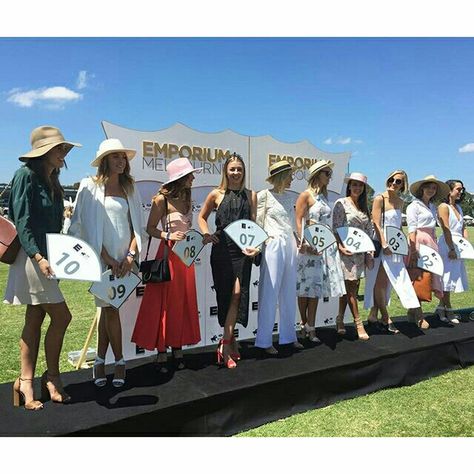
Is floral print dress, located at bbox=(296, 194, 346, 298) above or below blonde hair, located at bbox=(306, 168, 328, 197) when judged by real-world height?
below

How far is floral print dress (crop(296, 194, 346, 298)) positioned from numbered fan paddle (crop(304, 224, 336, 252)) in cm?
11

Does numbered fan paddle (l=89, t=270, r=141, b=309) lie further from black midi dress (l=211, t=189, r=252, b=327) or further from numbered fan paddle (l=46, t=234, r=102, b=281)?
black midi dress (l=211, t=189, r=252, b=327)

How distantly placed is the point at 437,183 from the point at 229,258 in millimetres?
2748

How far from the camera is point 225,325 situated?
354cm

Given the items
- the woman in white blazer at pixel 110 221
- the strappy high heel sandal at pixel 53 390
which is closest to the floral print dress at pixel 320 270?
the woman in white blazer at pixel 110 221

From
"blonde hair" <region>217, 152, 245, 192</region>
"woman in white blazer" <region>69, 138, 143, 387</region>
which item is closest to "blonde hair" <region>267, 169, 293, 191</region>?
"blonde hair" <region>217, 152, 245, 192</region>

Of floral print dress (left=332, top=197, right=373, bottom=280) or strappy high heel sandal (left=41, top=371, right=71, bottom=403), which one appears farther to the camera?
floral print dress (left=332, top=197, right=373, bottom=280)

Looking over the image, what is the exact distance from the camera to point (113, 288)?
2848 mm

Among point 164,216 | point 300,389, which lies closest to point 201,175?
point 164,216

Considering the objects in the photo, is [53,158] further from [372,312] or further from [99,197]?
[372,312]

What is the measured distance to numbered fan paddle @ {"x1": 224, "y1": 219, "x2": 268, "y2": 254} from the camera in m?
3.40

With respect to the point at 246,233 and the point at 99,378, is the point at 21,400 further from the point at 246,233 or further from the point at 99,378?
the point at 246,233

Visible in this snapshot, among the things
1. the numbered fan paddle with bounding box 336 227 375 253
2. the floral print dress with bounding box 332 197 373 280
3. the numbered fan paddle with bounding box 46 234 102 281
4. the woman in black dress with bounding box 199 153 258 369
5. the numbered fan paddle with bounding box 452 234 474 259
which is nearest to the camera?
the numbered fan paddle with bounding box 46 234 102 281

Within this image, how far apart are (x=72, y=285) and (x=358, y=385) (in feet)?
24.0
